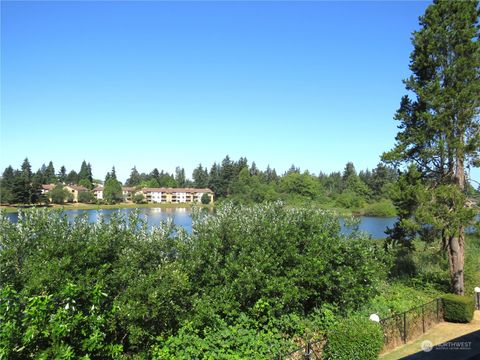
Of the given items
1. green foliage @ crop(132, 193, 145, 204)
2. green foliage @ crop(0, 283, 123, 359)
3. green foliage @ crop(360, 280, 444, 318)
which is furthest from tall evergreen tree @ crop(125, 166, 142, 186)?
Answer: green foliage @ crop(0, 283, 123, 359)

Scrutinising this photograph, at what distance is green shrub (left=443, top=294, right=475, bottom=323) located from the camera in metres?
13.9

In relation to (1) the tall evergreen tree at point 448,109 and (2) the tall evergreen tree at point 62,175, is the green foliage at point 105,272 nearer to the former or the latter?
(1) the tall evergreen tree at point 448,109

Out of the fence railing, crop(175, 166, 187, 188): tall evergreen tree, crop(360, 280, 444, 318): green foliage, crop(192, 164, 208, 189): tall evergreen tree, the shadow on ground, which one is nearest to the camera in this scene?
the fence railing

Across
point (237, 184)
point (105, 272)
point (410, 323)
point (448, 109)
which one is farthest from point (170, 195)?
point (105, 272)

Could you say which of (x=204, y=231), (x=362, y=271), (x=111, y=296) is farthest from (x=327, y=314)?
(x=111, y=296)

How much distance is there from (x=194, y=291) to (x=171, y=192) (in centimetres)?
11183

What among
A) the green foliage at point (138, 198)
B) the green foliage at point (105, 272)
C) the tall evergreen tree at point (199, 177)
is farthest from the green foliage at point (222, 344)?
the tall evergreen tree at point (199, 177)

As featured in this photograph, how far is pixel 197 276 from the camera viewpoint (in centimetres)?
1019

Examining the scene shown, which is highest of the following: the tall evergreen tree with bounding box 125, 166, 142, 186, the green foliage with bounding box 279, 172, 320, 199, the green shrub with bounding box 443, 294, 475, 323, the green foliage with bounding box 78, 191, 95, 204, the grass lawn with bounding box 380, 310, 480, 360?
the tall evergreen tree with bounding box 125, 166, 142, 186

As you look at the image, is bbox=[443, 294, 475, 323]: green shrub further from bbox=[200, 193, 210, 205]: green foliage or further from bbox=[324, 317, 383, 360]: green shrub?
bbox=[200, 193, 210, 205]: green foliage

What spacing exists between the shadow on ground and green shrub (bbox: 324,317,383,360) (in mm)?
1826

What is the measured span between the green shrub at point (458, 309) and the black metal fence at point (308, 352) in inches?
301

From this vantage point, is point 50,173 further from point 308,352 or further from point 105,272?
point 308,352

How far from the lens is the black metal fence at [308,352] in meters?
8.25
